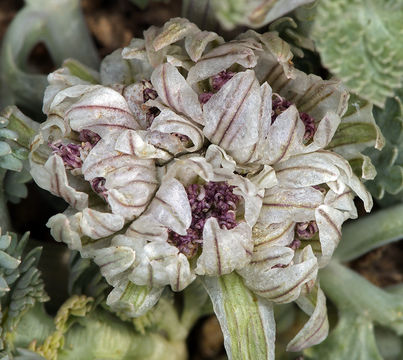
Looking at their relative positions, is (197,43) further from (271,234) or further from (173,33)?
(271,234)

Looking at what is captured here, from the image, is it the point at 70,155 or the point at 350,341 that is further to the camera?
the point at 350,341

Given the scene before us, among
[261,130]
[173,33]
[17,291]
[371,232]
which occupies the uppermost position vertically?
[173,33]

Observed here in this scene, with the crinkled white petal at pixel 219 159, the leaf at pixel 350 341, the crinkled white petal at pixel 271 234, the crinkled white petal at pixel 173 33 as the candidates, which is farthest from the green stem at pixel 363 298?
the crinkled white petal at pixel 173 33

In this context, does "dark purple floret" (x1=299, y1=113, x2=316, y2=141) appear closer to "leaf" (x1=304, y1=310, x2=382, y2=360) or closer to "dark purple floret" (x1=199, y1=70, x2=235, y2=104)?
"dark purple floret" (x1=199, y1=70, x2=235, y2=104)

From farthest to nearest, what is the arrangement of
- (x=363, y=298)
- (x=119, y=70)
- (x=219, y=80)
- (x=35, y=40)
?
(x=35, y=40), (x=363, y=298), (x=119, y=70), (x=219, y=80)

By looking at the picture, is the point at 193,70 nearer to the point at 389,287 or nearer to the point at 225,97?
the point at 225,97

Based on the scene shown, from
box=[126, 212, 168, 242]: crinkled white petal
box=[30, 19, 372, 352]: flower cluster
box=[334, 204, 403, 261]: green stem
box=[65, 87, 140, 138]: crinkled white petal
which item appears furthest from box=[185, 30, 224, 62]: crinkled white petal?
box=[334, 204, 403, 261]: green stem

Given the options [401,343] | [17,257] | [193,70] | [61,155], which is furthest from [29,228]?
[401,343]

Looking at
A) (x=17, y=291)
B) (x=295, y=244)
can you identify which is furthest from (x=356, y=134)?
(x=17, y=291)
